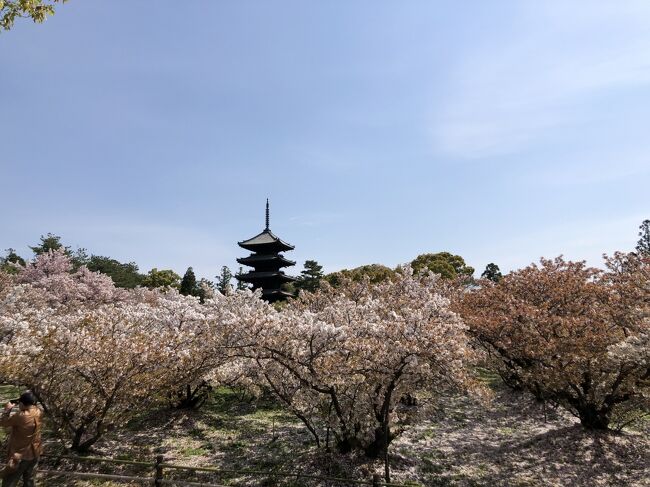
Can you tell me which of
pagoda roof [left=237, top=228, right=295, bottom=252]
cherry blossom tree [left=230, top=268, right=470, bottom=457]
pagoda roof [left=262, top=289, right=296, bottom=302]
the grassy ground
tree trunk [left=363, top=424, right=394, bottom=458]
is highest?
pagoda roof [left=237, top=228, right=295, bottom=252]

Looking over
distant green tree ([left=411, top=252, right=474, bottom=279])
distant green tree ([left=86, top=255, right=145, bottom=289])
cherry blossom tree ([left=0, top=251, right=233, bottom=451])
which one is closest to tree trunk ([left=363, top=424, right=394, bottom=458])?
cherry blossom tree ([left=0, top=251, right=233, bottom=451])

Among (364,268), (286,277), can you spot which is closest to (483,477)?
(286,277)

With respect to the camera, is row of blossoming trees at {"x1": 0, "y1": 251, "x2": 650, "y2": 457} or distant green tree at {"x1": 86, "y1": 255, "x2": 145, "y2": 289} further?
distant green tree at {"x1": 86, "y1": 255, "x2": 145, "y2": 289}

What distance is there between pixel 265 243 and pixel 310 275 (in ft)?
36.0

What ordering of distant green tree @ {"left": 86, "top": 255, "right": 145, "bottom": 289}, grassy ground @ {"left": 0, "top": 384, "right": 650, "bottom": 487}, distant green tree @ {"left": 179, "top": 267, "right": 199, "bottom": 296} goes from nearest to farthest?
grassy ground @ {"left": 0, "top": 384, "right": 650, "bottom": 487} < distant green tree @ {"left": 179, "top": 267, "right": 199, "bottom": 296} < distant green tree @ {"left": 86, "top": 255, "right": 145, "bottom": 289}

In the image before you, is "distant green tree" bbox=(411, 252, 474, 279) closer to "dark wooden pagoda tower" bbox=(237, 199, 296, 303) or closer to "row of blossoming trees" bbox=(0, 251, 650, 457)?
"dark wooden pagoda tower" bbox=(237, 199, 296, 303)

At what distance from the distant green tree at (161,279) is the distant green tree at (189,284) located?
30.1 ft

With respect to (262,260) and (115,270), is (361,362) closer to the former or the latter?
(262,260)

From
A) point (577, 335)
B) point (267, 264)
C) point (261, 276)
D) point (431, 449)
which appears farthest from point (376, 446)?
point (267, 264)

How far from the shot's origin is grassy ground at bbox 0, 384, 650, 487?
34.7ft

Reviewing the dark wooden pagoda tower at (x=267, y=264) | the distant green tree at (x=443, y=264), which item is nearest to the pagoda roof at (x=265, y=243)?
the dark wooden pagoda tower at (x=267, y=264)

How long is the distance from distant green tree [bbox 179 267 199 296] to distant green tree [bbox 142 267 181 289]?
9163 mm

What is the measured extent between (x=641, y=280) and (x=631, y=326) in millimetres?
2198

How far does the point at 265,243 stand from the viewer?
1868 inches
